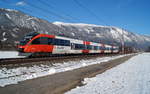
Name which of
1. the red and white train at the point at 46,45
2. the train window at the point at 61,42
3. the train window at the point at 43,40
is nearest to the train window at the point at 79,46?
the red and white train at the point at 46,45

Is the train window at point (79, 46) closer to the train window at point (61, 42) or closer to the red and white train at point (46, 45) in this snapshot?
the red and white train at point (46, 45)

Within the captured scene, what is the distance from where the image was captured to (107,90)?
8.49m

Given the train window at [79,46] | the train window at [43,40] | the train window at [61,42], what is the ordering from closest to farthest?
the train window at [43,40] → the train window at [61,42] → the train window at [79,46]

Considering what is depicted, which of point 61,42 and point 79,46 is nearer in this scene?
point 61,42

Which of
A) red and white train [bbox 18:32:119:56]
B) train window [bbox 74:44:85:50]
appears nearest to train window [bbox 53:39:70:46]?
red and white train [bbox 18:32:119:56]

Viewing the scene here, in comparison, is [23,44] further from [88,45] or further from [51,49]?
[88,45]

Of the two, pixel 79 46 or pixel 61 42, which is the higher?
pixel 61 42

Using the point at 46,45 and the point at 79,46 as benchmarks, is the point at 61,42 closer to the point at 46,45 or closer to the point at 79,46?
the point at 46,45

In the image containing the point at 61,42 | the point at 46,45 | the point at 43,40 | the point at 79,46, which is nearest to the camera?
the point at 43,40

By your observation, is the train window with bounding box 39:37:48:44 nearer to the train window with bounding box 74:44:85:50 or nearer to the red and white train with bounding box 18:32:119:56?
the red and white train with bounding box 18:32:119:56

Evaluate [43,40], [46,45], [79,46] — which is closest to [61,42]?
[46,45]

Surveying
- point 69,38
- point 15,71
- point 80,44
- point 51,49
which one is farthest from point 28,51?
point 80,44

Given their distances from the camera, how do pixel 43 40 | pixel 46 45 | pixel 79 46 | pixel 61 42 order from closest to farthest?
pixel 43 40
pixel 46 45
pixel 61 42
pixel 79 46

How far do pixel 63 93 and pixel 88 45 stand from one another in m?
31.2
